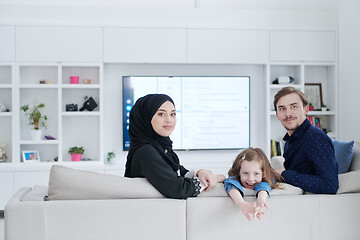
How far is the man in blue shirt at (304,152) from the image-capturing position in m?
1.93

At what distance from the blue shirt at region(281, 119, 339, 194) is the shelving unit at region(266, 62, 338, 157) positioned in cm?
287

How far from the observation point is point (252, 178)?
1942 millimetres

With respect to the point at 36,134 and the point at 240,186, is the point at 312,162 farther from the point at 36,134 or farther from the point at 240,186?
the point at 36,134

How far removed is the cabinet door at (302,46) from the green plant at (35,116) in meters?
2.92

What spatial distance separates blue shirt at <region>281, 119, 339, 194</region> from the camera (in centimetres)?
192

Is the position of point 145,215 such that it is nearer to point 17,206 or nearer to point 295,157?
point 17,206

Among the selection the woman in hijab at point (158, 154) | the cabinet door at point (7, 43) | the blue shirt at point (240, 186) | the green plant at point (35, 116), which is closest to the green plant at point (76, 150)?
the green plant at point (35, 116)

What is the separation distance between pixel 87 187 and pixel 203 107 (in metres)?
3.33

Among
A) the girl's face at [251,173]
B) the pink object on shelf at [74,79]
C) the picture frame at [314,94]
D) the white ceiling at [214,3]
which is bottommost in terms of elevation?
the girl's face at [251,173]

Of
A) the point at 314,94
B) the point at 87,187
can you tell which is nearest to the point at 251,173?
the point at 87,187

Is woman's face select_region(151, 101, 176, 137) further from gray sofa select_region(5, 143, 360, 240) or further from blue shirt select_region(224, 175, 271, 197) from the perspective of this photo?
blue shirt select_region(224, 175, 271, 197)

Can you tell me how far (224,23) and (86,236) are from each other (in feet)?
12.2

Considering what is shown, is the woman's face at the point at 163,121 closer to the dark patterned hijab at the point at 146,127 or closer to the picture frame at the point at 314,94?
the dark patterned hijab at the point at 146,127

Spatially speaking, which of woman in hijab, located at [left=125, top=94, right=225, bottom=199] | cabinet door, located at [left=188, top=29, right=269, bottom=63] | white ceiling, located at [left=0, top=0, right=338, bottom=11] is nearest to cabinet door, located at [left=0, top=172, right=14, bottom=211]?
white ceiling, located at [left=0, top=0, right=338, bottom=11]
